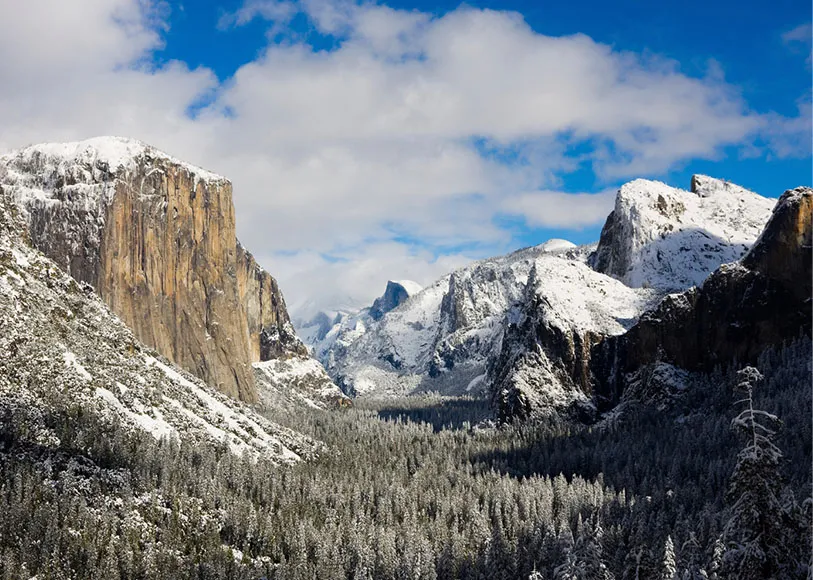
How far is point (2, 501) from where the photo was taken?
118 m

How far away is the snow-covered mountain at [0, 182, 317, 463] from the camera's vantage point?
146 meters

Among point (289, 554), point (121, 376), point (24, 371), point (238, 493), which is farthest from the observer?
point (121, 376)

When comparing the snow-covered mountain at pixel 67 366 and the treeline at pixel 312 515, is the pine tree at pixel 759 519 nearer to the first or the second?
the treeline at pixel 312 515

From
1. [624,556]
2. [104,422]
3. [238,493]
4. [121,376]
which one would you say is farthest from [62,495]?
[624,556]

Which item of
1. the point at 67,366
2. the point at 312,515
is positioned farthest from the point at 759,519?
the point at 67,366

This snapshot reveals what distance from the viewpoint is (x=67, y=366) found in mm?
159625

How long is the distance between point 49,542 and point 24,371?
48.2 metres

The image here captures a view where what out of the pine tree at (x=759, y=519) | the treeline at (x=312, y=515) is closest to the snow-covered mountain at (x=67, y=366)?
the treeline at (x=312, y=515)

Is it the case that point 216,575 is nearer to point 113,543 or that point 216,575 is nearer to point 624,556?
point 113,543

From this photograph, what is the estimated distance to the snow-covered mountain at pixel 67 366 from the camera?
14638 cm

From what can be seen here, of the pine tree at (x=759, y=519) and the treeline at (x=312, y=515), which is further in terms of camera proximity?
the treeline at (x=312, y=515)

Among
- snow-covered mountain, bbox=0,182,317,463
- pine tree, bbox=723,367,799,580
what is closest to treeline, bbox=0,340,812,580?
snow-covered mountain, bbox=0,182,317,463

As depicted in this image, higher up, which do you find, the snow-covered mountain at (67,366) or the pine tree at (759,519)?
the snow-covered mountain at (67,366)

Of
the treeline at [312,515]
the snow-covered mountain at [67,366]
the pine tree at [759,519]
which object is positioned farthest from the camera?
the snow-covered mountain at [67,366]
